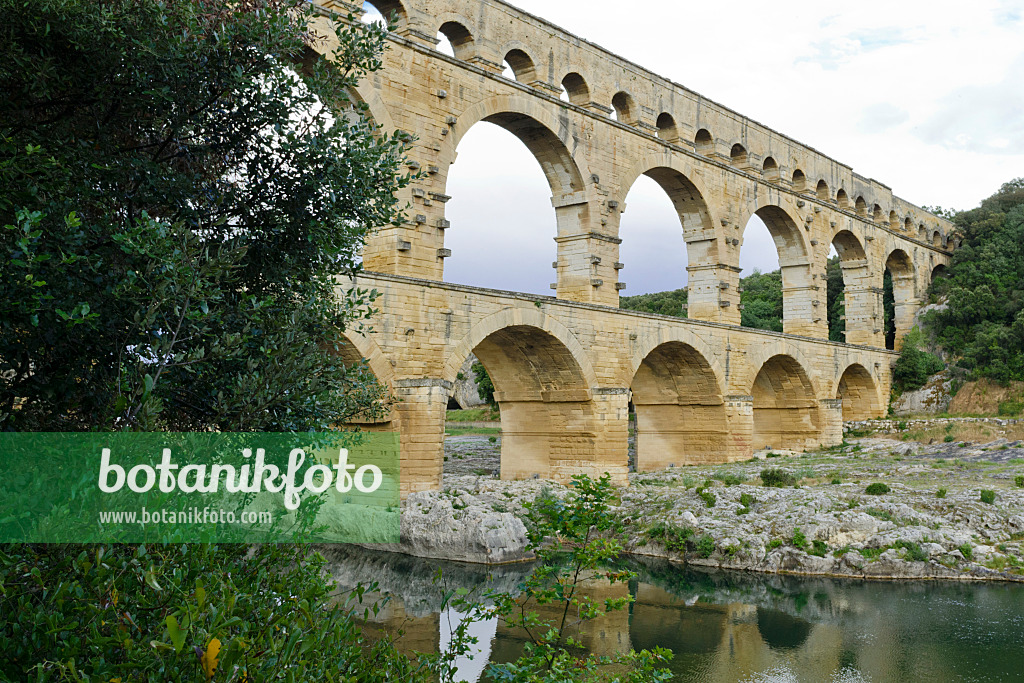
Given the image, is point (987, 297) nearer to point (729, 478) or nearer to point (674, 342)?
point (674, 342)

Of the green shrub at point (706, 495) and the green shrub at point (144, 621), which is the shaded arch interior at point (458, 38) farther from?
the green shrub at point (144, 621)

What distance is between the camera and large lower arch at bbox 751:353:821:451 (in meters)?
25.6

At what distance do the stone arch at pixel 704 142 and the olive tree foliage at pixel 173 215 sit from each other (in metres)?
19.6

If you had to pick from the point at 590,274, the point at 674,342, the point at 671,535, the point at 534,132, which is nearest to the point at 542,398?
the point at 590,274

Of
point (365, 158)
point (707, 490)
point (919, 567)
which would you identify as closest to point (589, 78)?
point (707, 490)

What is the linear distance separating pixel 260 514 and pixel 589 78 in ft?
57.2

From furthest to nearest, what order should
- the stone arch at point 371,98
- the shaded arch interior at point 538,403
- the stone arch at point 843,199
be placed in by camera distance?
the stone arch at point 843,199 → the shaded arch interior at point 538,403 → the stone arch at point 371,98

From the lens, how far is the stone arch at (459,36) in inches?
677

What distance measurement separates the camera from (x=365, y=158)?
16.8ft

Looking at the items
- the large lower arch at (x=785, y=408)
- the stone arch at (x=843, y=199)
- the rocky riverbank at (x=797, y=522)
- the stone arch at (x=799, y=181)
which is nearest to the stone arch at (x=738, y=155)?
the stone arch at (x=799, y=181)

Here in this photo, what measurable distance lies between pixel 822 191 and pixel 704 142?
7.51m

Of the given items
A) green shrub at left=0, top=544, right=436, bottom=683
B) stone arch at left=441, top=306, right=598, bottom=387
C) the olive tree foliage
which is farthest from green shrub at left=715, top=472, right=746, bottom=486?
green shrub at left=0, top=544, right=436, bottom=683

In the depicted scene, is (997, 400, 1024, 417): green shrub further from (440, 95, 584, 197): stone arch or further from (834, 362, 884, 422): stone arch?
(440, 95, 584, 197): stone arch

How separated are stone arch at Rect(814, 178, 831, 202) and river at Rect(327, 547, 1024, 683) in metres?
19.3
